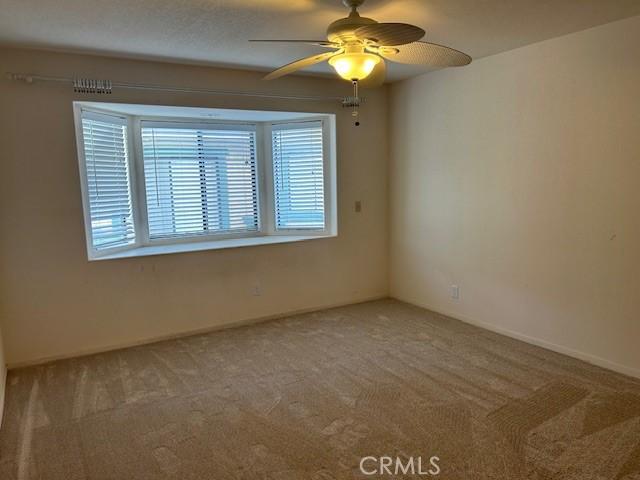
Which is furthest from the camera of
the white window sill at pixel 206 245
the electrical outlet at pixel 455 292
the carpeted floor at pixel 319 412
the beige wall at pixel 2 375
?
the electrical outlet at pixel 455 292

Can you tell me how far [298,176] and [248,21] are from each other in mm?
2169

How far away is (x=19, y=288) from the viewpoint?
321 centimetres

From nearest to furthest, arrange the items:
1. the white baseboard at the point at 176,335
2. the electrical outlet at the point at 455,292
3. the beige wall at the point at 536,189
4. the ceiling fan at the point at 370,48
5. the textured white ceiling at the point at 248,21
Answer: the ceiling fan at the point at 370,48 → the textured white ceiling at the point at 248,21 → the beige wall at the point at 536,189 → the white baseboard at the point at 176,335 → the electrical outlet at the point at 455,292

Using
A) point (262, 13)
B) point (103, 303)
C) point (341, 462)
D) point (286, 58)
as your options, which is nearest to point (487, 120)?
point (286, 58)

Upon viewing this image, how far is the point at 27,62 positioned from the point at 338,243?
2.96 m

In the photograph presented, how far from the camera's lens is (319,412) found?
2543mm

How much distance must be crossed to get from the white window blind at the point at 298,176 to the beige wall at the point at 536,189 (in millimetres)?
889

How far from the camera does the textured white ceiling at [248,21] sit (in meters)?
2.35

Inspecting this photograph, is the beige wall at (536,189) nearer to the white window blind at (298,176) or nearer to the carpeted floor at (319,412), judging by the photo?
the carpeted floor at (319,412)

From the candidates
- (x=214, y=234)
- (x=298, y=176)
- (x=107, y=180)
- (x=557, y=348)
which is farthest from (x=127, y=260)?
(x=557, y=348)

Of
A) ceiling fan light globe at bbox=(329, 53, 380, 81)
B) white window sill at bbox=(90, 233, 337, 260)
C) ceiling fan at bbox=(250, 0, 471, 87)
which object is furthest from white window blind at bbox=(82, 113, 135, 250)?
ceiling fan light globe at bbox=(329, 53, 380, 81)

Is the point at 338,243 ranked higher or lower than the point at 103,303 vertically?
higher

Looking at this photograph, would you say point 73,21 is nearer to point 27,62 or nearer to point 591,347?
point 27,62

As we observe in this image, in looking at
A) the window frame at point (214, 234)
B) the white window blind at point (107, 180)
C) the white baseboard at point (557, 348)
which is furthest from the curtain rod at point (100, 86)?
the white baseboard at point (557, 348)
